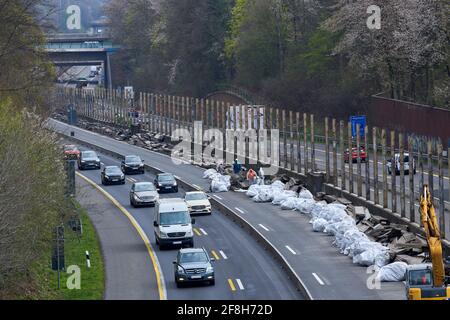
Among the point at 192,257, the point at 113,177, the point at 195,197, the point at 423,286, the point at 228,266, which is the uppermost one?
the point at 423,286

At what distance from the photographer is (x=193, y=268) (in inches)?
1497

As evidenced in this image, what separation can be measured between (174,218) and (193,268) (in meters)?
8.69

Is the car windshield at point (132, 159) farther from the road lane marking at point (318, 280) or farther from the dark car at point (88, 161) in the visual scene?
the road lane marking at point (318, 280)

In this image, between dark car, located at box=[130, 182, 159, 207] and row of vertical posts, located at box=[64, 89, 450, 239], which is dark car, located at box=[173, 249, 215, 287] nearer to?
row of vertical posts, located at box=[64, 89, 450, 239]

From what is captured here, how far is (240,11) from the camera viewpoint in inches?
5074

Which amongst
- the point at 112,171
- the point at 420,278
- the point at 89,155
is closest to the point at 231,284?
the point at 420,278

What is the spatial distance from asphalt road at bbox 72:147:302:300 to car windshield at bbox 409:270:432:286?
5622mm

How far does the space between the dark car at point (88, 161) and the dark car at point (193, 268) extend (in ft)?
135

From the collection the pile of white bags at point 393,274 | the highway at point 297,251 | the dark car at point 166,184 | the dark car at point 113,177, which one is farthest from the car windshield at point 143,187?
the pile of white bags at point 393,274

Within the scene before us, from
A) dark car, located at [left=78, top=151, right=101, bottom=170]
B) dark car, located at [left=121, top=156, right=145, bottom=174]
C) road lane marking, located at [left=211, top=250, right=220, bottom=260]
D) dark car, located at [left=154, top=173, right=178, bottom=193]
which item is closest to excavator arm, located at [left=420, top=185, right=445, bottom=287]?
road lane marking, located at [left=211, top=250, right=220, bottom=260]

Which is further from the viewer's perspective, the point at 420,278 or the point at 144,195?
the point at 144,195

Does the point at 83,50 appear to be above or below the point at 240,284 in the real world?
above

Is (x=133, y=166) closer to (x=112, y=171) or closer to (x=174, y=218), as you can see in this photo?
(x=112, y=171)
